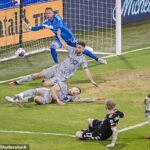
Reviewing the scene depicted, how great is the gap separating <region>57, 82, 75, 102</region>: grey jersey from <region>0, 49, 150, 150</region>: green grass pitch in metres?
0.21

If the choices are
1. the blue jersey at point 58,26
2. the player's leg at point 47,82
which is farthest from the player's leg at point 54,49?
the player's leg at point 47,82

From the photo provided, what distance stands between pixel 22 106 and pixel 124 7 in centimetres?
1398

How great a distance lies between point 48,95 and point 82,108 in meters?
0.96

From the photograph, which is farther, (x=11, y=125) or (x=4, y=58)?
(x=4, y=58)

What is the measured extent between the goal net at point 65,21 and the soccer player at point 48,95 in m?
7.28

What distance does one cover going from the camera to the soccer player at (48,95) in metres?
19.7

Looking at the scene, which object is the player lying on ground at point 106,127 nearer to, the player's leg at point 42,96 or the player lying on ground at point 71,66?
the player's leg at point 42,96

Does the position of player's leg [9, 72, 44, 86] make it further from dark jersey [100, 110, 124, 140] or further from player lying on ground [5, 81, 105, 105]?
dark jersey [100, 110, 124, 140]

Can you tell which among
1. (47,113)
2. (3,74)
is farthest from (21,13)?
(47,113)

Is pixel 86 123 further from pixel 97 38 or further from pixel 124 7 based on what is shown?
pixel 124 7

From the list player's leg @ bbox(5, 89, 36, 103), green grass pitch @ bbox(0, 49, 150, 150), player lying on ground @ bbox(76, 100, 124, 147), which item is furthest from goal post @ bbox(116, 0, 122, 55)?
player lying on ground @ bbox(76, 100, 124, 147)

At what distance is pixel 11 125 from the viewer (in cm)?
1783

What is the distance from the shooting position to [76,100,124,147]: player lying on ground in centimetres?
1597

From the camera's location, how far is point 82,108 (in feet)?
64.5
